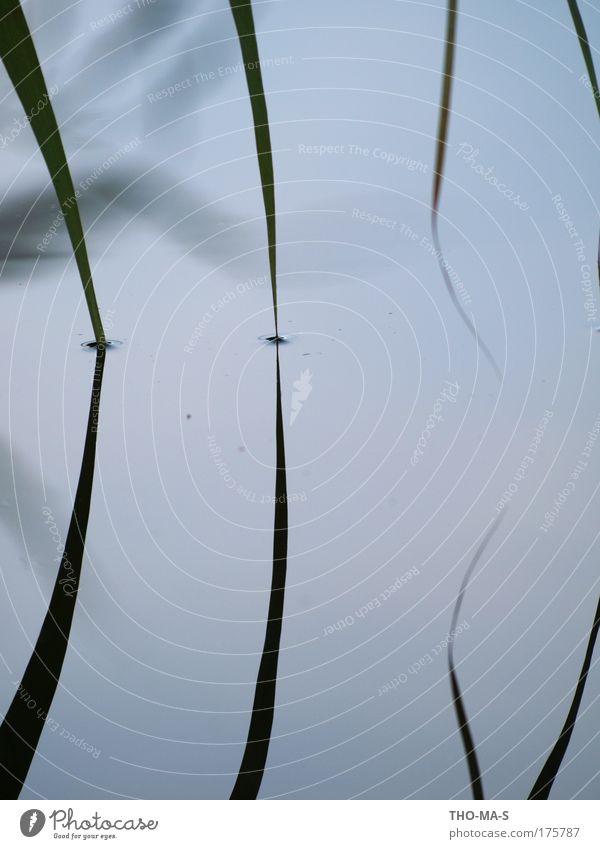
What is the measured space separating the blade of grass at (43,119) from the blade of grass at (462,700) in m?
0.32

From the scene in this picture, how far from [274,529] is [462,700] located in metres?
0.18

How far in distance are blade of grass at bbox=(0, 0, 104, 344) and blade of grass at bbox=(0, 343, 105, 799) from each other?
14cm

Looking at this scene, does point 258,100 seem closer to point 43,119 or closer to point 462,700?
point 43,119

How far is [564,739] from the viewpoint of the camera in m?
Answer: 0.55

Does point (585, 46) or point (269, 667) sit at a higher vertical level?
point (585, 46)

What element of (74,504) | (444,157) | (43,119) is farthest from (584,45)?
(74,504)

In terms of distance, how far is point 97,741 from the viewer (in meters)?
0.55

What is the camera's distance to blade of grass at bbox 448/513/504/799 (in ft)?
1.80

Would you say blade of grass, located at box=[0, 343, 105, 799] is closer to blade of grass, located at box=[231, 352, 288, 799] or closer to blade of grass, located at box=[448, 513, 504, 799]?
blade of grass, located at box=[231, 352, 288, 799]
